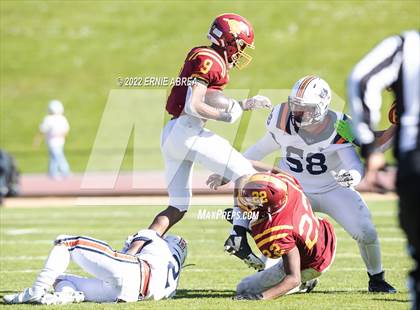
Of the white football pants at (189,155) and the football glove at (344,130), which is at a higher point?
the football glove at (344,130)

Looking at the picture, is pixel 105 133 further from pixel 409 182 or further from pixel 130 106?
pixel 409 182

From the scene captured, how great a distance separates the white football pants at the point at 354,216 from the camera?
6461 millimetres

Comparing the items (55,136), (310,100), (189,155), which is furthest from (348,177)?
(55,136)

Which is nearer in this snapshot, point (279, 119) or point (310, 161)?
point (279, 119)

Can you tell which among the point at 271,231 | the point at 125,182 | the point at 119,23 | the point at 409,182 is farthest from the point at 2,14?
the point at 409,182

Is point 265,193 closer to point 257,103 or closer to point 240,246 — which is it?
point 240,246

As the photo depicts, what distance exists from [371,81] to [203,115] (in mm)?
2566

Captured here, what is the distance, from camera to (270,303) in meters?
5.79

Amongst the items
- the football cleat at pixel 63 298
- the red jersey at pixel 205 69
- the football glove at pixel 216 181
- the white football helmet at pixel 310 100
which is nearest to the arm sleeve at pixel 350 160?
the white football helmet at pixel 310 100

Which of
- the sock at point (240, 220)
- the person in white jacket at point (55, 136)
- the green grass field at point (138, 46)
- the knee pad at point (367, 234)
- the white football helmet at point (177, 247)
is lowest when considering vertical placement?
the white football helmet at point (177, 247)

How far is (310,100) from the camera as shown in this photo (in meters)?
6.39

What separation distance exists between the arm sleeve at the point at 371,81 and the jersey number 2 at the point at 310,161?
2.73 m

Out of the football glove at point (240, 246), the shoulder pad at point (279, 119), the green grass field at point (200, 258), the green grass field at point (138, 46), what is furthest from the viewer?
the green grass field at point (138, 46)

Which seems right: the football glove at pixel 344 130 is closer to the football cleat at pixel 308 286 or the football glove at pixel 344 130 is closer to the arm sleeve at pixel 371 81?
the football cleat at pixel 308 286
